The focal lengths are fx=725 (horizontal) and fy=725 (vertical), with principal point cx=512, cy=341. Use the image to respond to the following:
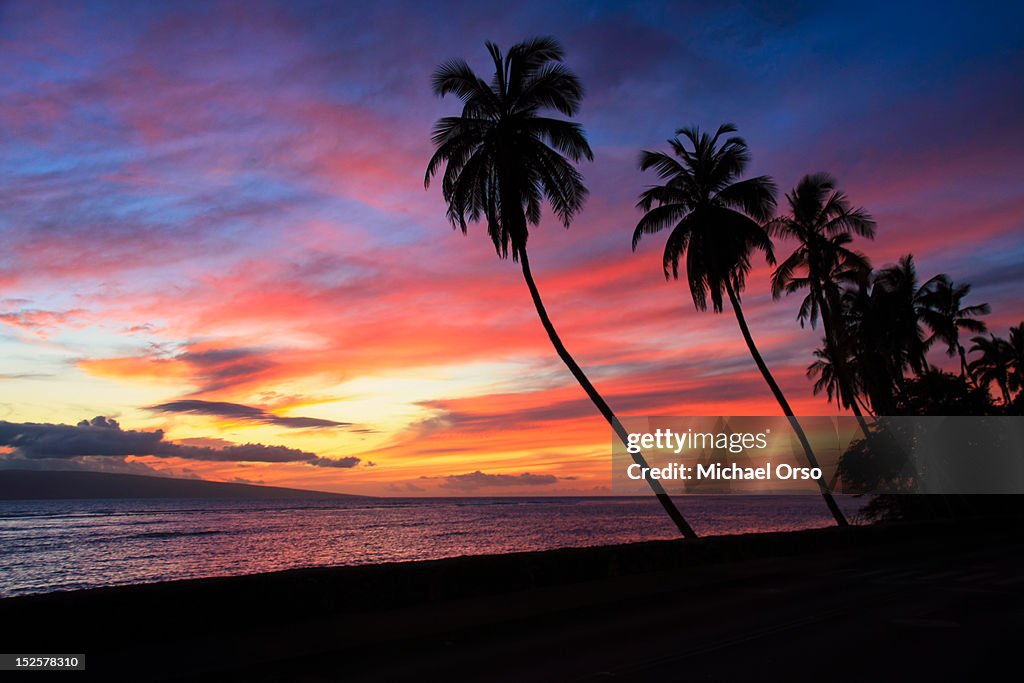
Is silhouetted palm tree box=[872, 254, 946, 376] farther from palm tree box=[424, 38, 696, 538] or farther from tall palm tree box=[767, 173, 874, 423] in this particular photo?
palm tree box=[424, 38, 696, 538]

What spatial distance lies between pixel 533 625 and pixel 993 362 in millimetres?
64970

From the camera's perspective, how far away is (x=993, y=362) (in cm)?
6247

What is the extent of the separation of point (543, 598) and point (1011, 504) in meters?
42.5

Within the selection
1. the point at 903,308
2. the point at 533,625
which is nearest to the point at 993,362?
the point at 903,308

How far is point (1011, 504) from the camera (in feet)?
145

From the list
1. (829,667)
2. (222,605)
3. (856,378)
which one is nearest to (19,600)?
(222,605)

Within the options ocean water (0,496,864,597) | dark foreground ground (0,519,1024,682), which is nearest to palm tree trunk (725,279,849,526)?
dark foreground ground (0,519,1024,682)

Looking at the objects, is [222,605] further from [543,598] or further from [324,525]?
[324,525]

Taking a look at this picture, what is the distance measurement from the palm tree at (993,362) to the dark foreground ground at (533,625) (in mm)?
51890

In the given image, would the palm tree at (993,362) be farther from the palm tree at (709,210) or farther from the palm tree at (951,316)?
the palm tree at (709,210)

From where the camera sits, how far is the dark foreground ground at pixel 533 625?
9117 mm

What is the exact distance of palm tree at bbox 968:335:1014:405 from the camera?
6053 centimetres

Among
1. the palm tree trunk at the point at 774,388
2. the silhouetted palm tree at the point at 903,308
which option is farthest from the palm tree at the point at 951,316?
the palm tree trunk at the point at 774,388

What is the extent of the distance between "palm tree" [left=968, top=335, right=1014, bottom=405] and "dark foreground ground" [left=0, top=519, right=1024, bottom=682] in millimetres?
51890
